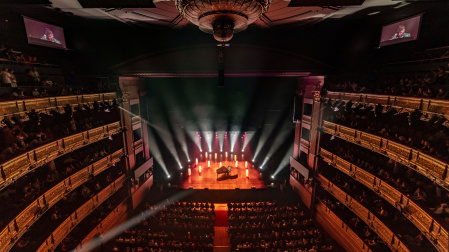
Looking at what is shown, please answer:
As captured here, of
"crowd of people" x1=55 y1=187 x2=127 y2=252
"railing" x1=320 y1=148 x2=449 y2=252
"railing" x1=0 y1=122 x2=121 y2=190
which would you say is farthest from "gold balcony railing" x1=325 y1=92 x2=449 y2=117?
"crowd of people" x1=55 y1=187 x2=127 y2=252

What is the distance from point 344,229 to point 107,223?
15.5 m

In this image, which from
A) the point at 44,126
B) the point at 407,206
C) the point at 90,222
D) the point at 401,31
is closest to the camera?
the point at 407,206

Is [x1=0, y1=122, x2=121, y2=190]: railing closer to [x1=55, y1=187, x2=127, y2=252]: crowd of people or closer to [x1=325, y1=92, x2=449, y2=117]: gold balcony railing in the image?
[x1=55, y1=187, x2=127, y2=252]: crowd of people

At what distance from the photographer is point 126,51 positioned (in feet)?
40.8

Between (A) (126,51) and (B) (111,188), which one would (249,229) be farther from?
(A) (126,51)

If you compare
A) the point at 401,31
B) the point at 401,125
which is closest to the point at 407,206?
the point at 401,125

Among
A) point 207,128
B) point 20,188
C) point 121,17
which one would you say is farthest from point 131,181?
point 121,17

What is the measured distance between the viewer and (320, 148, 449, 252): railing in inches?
282

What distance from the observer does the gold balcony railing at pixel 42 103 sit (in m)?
7.77

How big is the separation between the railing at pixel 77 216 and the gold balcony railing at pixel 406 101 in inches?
653

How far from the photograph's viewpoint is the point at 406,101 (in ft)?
29.8

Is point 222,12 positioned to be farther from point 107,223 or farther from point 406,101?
point 107,223

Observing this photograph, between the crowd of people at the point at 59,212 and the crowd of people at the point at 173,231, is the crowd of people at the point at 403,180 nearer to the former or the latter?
the crowd of people at the point at 173,231

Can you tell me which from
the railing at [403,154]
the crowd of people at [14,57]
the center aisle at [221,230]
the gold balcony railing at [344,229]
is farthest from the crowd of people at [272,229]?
the crowd of people at [14,57]
